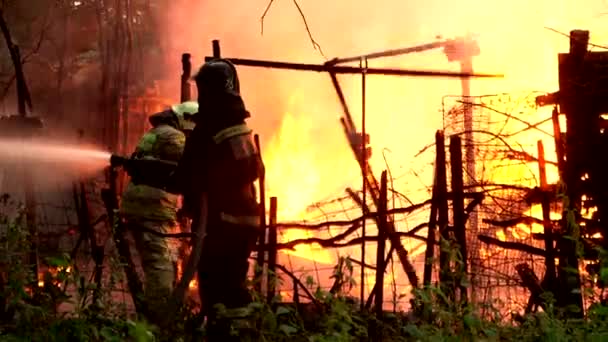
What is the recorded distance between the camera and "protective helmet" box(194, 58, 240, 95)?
6.08m

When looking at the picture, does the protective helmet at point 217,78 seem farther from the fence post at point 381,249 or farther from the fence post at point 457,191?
the fence post at point 457,191

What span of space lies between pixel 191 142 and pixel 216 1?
18.1 m

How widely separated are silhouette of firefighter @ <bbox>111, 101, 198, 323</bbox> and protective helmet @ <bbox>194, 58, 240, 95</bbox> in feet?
5.56

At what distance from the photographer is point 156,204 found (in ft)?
26.5

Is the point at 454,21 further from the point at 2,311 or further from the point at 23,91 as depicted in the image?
the point at 2,311

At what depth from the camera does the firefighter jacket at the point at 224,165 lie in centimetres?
599

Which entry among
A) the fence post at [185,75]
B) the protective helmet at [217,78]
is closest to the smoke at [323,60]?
the fence post at [185,75]

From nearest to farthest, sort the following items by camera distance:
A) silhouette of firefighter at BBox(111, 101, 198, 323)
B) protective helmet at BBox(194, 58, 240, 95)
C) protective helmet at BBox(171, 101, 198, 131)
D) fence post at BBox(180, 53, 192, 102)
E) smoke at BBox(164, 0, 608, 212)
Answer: protective helmet at BBox(194, 58, 240, 95)
silhouette of firefighter at BBox(111, 101, 198, 323)
protective helmet at BBox(171, 101, 198, 131)
fence post at BBox(180, 53, 192, 102)
smoke at BBox(164, 0, 608, 212)

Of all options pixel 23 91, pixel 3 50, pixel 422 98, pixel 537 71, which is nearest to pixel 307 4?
pixel 422 98

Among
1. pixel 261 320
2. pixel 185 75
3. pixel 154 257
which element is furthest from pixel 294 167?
pixel 261 320

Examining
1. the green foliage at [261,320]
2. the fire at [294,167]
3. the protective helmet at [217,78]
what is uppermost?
the fire at [294,167]

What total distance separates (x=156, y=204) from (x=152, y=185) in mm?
308

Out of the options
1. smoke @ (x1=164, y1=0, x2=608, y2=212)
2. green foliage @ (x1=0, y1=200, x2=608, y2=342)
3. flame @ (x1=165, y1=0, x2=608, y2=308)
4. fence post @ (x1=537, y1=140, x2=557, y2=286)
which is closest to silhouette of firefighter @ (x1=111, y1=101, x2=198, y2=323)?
green foliage @ (x1=0, y1=200, x2=608, y2=342)

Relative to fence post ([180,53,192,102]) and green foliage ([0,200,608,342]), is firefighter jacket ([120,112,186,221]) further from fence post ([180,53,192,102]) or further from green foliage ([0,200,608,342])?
green foliage ([0,200,608,342])
